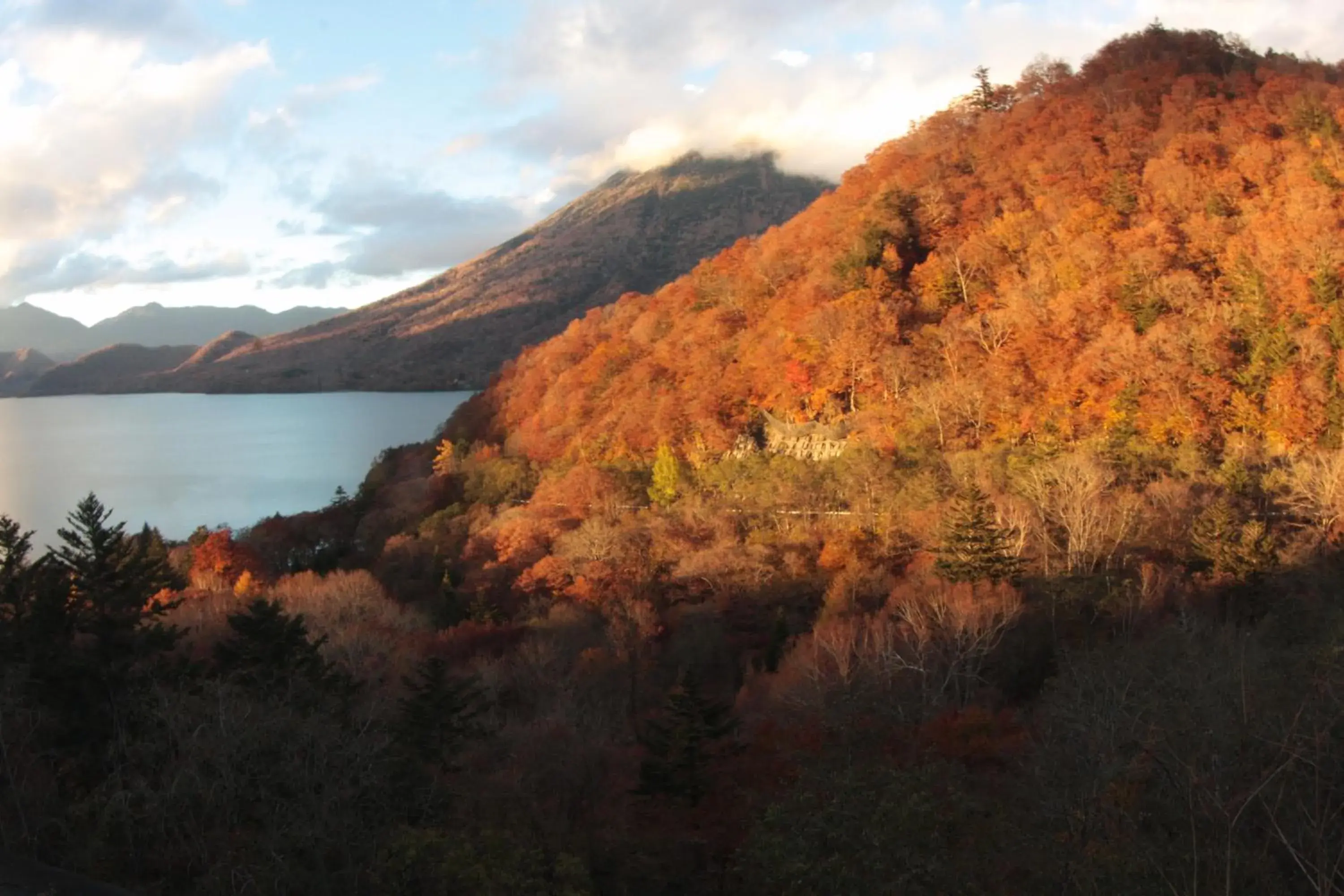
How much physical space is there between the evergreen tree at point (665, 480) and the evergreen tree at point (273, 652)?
16861 millimetres

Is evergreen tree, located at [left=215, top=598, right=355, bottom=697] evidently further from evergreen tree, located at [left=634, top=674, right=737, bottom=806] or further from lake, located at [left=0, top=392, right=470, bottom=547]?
lake, located at [left=0, top=392, right=470, bottom=547]

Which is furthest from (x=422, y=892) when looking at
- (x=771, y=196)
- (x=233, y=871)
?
(x=771, y=196)

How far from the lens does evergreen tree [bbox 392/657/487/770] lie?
11.1 metres

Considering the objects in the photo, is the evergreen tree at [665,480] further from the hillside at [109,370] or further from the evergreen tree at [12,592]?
the hillside at [109,370]

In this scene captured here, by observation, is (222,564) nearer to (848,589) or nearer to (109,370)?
(848,589)

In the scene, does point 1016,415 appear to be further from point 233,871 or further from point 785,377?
point 233,871

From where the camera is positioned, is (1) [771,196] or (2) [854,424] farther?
(1) [771,196]

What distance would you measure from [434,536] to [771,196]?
429 feet

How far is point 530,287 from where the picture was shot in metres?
130

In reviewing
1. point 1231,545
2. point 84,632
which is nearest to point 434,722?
point 84,632

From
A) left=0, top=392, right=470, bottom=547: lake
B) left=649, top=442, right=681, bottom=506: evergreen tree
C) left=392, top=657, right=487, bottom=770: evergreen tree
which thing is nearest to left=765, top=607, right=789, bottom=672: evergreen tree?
left=392, top=657, right=487, bottom=770: evergreen tree

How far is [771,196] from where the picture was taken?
15400 centimetres

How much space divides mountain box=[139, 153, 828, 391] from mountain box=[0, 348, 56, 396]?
22931 millimetres

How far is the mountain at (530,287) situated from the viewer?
381 feet
